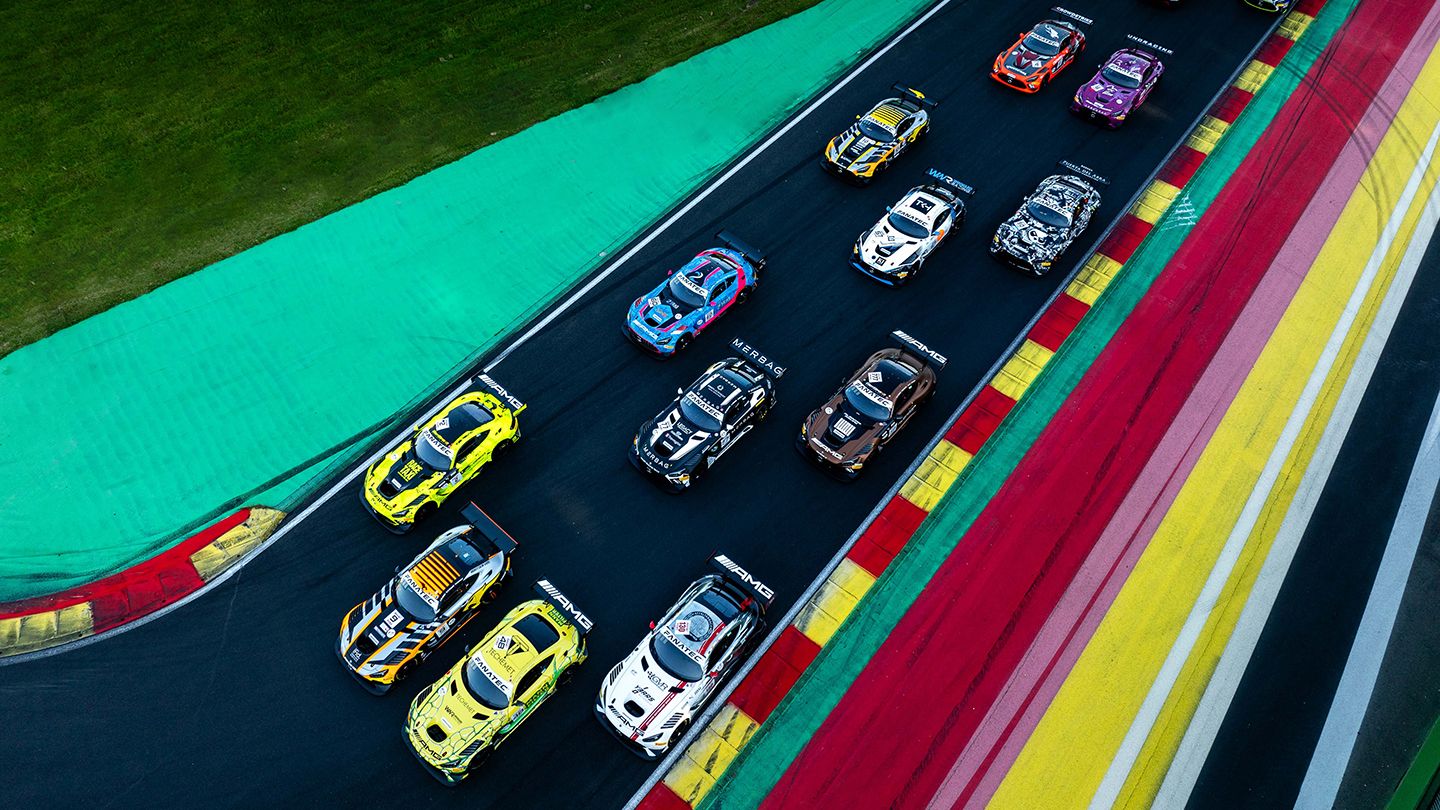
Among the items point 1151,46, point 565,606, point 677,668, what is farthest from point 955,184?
point 565,606

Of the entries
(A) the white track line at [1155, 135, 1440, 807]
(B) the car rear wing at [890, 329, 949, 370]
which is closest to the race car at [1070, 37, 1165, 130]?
(A) the white track line at [1155, 135, 1440, 807]

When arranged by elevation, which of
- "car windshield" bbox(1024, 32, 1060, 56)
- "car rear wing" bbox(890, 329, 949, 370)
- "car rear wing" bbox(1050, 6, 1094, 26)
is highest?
"car rear wing" bbox(1050, 6, 1094, 26)

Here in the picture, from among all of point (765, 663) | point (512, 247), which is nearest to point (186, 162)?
point (512, 247)

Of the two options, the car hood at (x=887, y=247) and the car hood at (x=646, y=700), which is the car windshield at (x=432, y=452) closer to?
the car hood at (x=646, y=700)

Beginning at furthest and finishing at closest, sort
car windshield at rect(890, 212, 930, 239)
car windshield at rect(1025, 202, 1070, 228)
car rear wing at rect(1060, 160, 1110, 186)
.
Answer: car rear wing at rect(1060, 160, 1110, 186) < car windshield at rect(1025, 202, 1070, 228) < car windshield at rect(890, 212, 930, 239)

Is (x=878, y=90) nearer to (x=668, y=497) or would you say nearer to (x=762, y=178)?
(x=762, y=178)

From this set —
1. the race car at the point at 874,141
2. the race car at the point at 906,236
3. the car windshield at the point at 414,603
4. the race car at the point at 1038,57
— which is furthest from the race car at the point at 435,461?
the race car at the point at 1038,57

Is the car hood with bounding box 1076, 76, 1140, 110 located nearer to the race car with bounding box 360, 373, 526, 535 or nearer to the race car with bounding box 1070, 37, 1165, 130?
the race car with bounding box 1070, 37, 1165, 130
